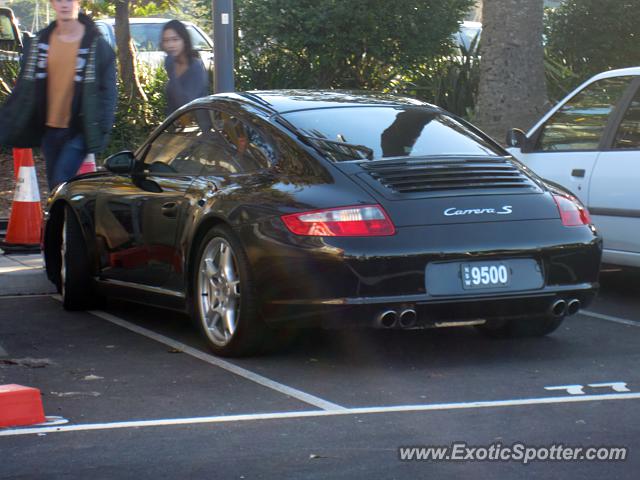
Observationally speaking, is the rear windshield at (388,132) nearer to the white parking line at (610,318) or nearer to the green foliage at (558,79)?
the white parking line at (610,318)

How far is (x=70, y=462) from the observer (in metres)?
4.71

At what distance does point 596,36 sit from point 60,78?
1112cm

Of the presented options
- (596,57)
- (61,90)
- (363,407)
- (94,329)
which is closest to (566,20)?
(596,57)

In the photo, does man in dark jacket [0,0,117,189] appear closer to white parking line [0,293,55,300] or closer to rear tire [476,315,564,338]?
white parking line [0,293,55,300]

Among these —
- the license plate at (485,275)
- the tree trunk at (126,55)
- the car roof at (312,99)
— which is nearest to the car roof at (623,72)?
the car roof at (312,99)

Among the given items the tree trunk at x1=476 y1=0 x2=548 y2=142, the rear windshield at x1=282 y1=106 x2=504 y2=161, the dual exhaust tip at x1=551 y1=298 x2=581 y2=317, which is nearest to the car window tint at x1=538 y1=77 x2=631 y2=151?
the rear windshield at x1=282 y1=106 x2=504 y2=161

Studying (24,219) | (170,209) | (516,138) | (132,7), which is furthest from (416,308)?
(132,7)

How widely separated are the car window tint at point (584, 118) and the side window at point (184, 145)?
2750 millimetres

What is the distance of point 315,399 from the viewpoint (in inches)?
225

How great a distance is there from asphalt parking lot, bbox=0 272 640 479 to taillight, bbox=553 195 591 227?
0.69 m

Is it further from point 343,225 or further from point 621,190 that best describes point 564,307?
point 621,190

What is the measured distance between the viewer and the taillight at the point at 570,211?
6551 mm

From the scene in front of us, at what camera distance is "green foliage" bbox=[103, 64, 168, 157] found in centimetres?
1522

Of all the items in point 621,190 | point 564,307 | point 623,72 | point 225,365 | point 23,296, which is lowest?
point 23,296
